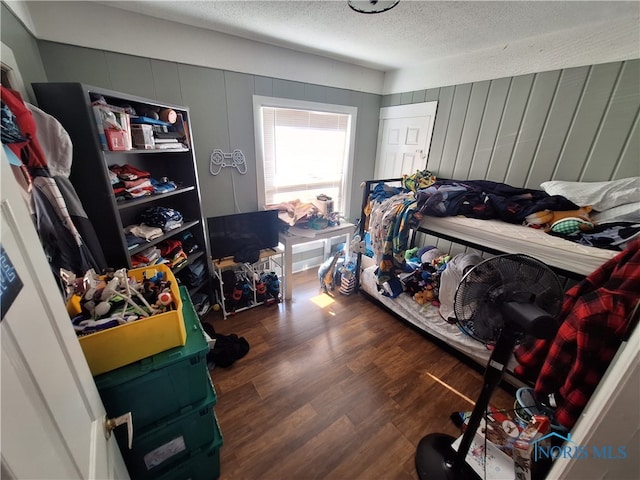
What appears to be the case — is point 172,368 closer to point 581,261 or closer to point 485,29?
point 581,261

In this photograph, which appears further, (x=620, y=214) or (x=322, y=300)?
(x=322, y=300)

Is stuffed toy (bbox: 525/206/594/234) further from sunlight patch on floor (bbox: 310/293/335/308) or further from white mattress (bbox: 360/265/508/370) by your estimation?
sunlight patch on floor (bbox: 310/293/335/308)

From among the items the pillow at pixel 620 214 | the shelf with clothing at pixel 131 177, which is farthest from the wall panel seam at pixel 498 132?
the shelf with clothing at pixel 131 177

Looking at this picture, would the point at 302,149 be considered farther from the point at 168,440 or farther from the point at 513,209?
the point at 168,440

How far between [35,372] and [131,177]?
149cm

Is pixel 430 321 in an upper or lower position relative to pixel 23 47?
lower

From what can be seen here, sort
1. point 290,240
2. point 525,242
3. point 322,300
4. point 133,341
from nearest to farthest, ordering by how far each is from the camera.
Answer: point 133,341, point 525,242, point 290,240, point 322,300

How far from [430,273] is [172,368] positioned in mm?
2097

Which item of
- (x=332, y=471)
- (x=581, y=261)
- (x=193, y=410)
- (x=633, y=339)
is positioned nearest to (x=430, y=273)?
(x=581, y=261)

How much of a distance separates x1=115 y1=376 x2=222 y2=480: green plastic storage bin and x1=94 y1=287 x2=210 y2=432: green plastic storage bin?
0.10ft

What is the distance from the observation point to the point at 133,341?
0.89m

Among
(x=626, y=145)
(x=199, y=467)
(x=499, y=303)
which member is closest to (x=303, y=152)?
(x=499, y=303)

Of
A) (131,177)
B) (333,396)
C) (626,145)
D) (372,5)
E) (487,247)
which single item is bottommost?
(333,396)

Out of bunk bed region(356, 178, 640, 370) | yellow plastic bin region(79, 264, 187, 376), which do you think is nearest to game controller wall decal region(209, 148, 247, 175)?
bunk bed region(356, 178, 640, 370)
